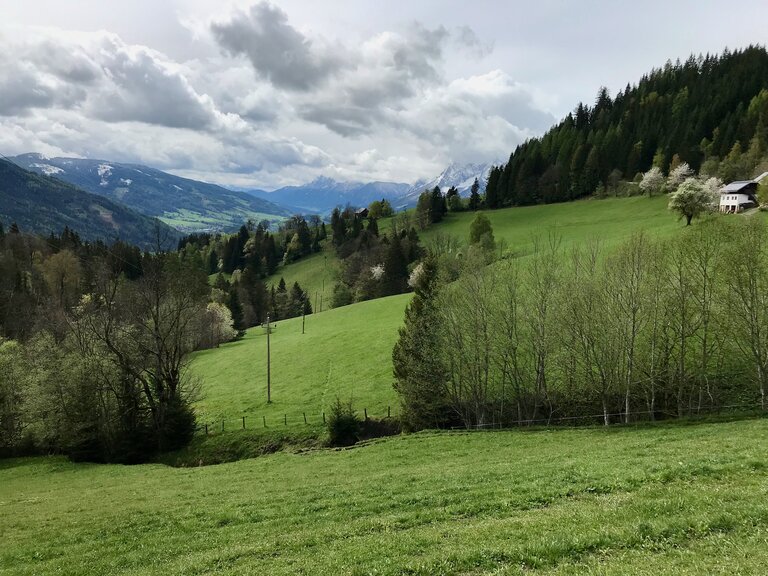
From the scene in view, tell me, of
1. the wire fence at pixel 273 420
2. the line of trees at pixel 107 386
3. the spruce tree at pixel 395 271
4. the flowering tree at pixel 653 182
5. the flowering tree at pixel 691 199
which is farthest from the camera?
the flowering tree at pixel 653 182

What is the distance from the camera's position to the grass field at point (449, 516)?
10.2 meters

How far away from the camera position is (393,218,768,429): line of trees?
32.7m

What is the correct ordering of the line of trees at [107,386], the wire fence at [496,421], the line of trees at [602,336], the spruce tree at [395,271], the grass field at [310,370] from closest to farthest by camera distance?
the wire fence at [496,421], the line of trees at [602,336], the line of trees at [107,386], the grass field at [310,370], the spruce tree at [395,271]

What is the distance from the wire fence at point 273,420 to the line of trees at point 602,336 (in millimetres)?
3742

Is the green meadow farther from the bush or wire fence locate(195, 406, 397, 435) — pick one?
the bush

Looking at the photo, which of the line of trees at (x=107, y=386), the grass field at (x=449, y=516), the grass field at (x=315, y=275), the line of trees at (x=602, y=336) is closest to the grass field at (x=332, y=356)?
the line of trees at (x=107, y=386)

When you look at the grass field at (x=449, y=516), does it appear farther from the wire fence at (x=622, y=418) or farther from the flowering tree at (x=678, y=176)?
the flowering tree at (x=678, y=176)

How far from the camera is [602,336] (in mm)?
35031

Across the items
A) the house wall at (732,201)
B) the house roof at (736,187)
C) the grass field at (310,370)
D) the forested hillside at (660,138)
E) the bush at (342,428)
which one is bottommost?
the bush at (342,428)

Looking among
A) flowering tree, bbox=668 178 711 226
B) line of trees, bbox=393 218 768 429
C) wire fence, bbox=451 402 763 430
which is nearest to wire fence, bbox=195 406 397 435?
line of trees, bbox=393 218 768 429

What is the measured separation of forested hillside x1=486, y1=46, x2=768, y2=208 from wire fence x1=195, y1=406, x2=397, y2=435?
372ft

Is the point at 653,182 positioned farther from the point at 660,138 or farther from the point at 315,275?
the point at 315,275

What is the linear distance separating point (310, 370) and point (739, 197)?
87.8m

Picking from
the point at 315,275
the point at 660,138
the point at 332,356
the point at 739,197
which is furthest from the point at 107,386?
the point at 660,138
